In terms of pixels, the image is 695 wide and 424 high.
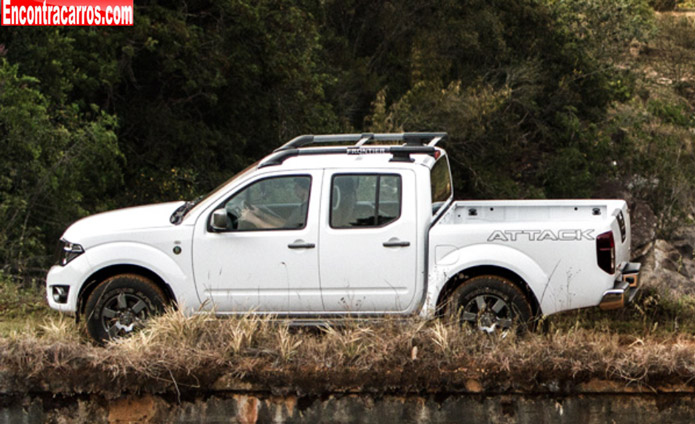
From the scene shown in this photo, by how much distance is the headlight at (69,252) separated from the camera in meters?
8.79

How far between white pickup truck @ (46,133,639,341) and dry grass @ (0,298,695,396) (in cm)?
41

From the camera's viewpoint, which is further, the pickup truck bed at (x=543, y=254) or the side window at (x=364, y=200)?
the side window at (x=364, y=200)

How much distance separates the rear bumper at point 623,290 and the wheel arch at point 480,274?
516 mm

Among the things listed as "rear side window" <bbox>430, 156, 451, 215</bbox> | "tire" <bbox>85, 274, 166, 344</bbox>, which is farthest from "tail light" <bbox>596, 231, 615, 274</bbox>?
"tire" <bbox>85, 274, 166, 344</bbox>

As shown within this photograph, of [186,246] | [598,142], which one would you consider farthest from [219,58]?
[186,246]

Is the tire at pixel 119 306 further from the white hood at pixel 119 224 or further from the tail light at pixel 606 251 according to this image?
the tail light at pixel 606 251

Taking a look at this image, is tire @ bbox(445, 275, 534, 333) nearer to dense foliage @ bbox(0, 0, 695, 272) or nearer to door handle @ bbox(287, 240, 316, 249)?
door handle @ bbox(287, 240, 316, 249)

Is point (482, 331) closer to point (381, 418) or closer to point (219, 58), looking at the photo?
point (381, 418)

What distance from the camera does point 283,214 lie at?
8625mm

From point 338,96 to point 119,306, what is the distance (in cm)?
2885

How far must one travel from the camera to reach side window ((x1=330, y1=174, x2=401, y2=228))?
8500 millimetres

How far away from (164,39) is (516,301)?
62.9ft

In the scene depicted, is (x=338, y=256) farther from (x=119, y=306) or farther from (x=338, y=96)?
(x=338, y=96)

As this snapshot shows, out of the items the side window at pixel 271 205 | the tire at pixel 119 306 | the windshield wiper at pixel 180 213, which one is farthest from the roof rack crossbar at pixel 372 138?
the tire at pixel 119 306
